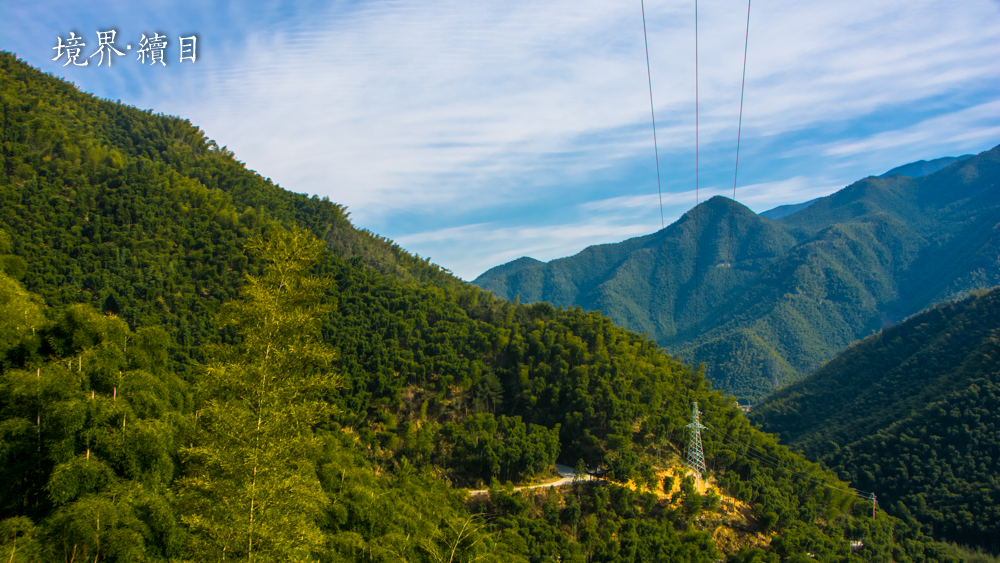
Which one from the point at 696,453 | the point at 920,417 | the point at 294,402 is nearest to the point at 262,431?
the point at 294,402

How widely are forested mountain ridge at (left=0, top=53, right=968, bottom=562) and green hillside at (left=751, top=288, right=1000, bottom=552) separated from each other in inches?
405

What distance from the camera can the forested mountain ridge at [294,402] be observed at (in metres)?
12.7

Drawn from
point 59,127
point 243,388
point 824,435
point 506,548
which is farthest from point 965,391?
point 59,127

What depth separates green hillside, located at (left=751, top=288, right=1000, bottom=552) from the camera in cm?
5903

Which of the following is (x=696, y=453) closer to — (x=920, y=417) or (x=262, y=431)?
(x=262, y=431)

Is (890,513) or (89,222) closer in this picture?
(89,222)

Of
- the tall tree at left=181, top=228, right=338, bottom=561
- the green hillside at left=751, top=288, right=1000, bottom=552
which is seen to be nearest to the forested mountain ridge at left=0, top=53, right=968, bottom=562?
the tall tree at left=181, top=228, right=338, bottom=561

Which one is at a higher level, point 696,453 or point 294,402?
point 294,402

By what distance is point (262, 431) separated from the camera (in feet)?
38.7

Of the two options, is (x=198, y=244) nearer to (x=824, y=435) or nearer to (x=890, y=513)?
(x=890, y=513)

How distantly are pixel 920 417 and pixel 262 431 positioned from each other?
271ft

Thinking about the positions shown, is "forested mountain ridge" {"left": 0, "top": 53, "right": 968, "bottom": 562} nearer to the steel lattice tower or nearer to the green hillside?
the steel lattice tower

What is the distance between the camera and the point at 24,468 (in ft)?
46.2

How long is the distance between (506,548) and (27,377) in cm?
2254
